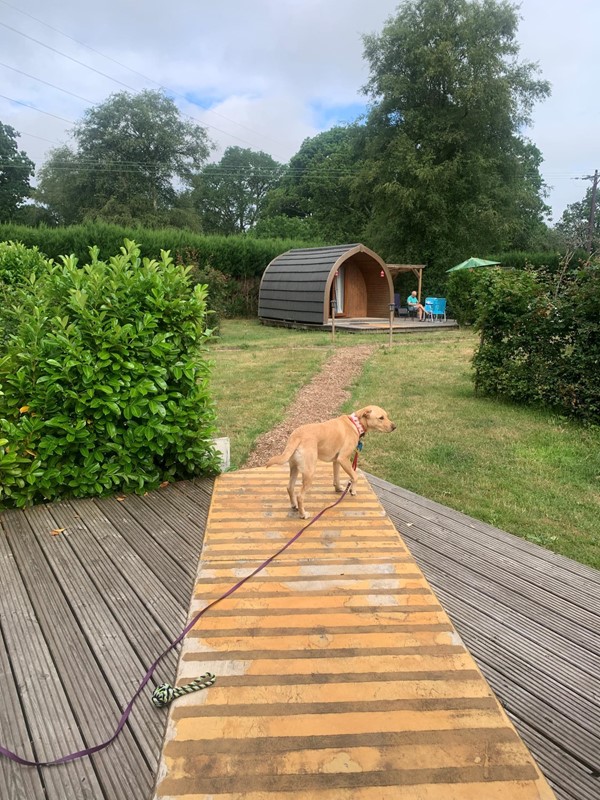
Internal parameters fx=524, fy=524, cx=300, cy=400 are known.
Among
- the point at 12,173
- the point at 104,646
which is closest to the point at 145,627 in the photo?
the point at 104,646

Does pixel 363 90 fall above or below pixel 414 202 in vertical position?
above

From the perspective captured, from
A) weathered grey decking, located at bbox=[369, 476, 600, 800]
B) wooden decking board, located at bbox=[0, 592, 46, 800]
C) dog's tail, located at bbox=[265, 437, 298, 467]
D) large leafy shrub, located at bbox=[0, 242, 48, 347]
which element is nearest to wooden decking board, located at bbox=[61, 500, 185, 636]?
wooden decking board, located at bbox=[0, 592, 46, 800]

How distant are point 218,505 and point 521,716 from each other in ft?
7.04

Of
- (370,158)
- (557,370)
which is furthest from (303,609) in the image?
(370,158)

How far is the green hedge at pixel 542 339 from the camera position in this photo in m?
6.34

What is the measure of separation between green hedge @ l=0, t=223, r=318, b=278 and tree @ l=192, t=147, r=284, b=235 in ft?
109

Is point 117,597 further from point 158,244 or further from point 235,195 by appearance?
point 235,195

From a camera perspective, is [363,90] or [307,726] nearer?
[307,726]

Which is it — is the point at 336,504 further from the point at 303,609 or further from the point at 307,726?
the point at 307,726

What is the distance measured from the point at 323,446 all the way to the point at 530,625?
5.05ft

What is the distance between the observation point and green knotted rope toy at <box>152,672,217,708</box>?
177cm

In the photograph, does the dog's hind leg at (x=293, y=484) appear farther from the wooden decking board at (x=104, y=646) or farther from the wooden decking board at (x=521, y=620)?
the wooden decking board at (x=104, y=646)

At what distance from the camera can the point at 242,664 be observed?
1.95 metres

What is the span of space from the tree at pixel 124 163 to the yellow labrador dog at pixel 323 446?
115 feet
